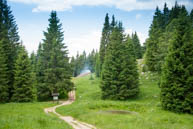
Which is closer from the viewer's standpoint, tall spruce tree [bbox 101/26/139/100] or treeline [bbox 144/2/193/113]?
treeline [bbox 144/2/193/113]

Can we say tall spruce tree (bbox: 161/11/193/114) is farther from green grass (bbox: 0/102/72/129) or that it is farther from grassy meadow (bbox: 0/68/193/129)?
green grass (bbox: 0/102/72/129)

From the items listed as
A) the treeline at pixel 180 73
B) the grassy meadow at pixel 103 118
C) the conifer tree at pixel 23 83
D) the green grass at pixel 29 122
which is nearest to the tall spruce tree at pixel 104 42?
the conifer tree at pixel 23 83

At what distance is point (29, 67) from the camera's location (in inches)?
1077

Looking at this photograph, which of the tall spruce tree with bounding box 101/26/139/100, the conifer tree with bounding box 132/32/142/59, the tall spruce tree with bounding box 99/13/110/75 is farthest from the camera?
the conifer tree with bounding box 132/32/142/59

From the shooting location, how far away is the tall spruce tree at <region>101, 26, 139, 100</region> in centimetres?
2778

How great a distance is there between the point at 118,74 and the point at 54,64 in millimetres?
13287

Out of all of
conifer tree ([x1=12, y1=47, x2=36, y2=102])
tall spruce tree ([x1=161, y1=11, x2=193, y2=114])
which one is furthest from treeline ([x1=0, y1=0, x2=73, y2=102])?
tall spruce tree ([x1=161, y1=11, x2=193, y2=114])

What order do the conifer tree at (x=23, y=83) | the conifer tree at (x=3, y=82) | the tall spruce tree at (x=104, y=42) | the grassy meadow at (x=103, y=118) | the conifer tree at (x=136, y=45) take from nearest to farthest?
the grassy meadow at (x=103, y=118)
the conifer tree at (x=23, y=83)
the conifer tree at (x=3, y=82)
the tall spruce tree at (x=104, y=42)
the conifer tree at (x=136, y=45)

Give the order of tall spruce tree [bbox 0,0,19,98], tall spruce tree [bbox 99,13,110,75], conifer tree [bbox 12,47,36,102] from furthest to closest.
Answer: tall spruce tree [bbox 99,13,110,75]
tall spruce tree [bbox 0,0,19,98]
conifer tree [bbox 12,47,36,102]

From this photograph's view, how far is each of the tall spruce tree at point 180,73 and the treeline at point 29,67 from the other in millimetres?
19109

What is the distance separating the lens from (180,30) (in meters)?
19.9

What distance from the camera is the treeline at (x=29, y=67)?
26453 millimetres

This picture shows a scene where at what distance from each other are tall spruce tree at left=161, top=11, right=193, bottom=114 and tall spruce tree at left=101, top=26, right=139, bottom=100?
28.6 ft

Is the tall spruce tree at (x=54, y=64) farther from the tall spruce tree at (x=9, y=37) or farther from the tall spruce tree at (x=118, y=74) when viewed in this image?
the tall spruce tree at (x=118, y=74)
